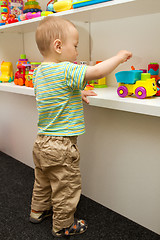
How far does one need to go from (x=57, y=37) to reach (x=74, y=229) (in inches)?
34.7

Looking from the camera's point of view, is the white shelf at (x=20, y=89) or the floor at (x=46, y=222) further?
the white shelf at (x=20, y=89)

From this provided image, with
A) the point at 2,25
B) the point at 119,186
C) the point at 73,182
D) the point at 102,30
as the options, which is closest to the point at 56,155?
the point at 73,182

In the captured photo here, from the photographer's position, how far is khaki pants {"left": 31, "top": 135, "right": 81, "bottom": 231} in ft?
3.67

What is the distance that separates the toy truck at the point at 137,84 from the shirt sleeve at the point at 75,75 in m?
0.17

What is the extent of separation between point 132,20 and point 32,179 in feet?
3.96

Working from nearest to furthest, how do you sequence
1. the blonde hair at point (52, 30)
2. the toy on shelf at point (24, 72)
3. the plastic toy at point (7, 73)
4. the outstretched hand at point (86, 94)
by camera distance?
1. the blonde hair at point (52, 30)
2. the outstretched hand at point (86, 94)
3. the toy on shelf at point (24, 72)
4. the plastic toy at point (7, 73)

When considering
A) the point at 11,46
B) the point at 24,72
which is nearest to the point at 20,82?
the point at 24,72

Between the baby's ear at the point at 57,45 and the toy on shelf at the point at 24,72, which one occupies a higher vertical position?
the baby's ear at the point at 57,45

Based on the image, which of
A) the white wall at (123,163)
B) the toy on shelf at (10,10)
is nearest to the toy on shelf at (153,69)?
the white wall at (123,163)

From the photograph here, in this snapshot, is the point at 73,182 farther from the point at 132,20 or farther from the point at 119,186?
the point at 132,20

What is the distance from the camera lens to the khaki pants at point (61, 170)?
3.67 ft

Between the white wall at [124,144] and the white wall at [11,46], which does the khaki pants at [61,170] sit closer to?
the white wall at [124,144]

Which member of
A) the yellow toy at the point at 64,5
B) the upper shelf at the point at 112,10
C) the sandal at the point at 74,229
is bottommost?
the sandal at the point at 74,229

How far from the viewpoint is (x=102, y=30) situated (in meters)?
1.31
